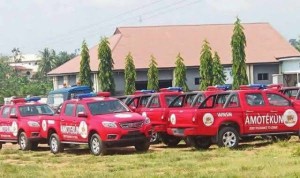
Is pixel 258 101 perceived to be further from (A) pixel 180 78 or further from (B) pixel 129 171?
(A) pixel 180 78

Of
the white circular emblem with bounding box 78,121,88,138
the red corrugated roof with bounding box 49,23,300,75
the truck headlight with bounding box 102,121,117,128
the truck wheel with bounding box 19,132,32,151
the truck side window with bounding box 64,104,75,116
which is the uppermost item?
the red corrugated roof with bounding box 49,23,300,75

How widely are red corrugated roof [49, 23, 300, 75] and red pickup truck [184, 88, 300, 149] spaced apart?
36.0m

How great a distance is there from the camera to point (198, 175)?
12141 millimetres

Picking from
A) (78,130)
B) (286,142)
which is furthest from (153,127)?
(286,142)

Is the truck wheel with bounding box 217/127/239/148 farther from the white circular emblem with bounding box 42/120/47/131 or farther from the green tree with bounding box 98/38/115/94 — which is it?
the green tree with bounding box 98/38/115/94

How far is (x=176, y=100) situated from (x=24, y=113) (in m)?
6.21

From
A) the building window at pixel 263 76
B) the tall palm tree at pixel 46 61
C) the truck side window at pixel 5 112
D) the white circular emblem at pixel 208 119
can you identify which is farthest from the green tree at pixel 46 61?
the white circular emblem at pixel 208 119

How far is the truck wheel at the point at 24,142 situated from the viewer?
74.0 ft

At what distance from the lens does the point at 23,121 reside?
23.0 m

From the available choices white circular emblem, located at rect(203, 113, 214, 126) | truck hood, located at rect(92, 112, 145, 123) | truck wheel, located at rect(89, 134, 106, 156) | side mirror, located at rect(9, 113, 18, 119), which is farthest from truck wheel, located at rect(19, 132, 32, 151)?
white circular emblem, located at rect(203, 113, 214, 126)

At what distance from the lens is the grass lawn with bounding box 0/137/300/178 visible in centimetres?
1261

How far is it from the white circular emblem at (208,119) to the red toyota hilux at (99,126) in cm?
173

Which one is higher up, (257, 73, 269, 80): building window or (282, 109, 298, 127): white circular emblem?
(257, 73, 269, 80): building window

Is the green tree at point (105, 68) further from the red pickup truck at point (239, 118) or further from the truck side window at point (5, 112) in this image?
the red pickup truck at point (239, 118)
